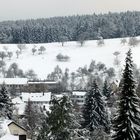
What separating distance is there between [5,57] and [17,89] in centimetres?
5406

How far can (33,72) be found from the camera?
17738 cm

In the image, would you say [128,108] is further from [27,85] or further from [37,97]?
[27,85]

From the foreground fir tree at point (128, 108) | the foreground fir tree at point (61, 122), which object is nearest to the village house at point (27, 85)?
the foreground fir tree at point (128, 108)

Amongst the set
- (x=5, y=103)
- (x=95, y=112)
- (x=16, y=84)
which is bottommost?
(x=16, y=84)

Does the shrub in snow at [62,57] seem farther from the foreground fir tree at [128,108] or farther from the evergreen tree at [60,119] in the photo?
the evergreen tree at [60,119]

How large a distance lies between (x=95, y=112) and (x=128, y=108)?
30.5 metres

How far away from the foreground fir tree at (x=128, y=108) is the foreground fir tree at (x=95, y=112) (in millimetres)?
28635

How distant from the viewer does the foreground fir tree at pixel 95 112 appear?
4950 cm

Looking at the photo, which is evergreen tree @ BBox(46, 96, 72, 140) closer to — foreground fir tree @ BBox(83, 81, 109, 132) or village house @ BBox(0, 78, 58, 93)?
foreground fir tree @ BBox(83, 81, 109, 132)

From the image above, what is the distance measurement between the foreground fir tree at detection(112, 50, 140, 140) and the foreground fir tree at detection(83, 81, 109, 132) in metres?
28.6

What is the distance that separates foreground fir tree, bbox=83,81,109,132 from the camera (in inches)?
1949

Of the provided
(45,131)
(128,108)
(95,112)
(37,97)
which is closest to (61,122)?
(45,131)

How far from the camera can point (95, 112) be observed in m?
50.2

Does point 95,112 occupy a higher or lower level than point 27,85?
higher
